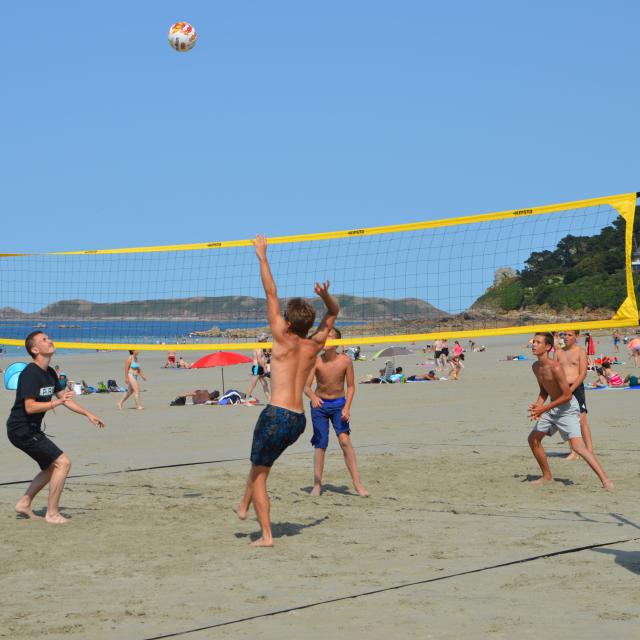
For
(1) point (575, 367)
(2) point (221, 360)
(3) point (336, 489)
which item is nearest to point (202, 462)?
(3) point (336, 489)

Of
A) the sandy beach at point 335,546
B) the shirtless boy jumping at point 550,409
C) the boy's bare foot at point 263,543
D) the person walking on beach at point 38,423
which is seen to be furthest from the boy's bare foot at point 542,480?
the person walking on beach at point 38,423

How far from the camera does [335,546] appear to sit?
606 cm

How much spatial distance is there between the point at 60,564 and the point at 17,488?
9.80 ft

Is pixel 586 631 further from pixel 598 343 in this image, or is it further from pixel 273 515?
pixel 598 343

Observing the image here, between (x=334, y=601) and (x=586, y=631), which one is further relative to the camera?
(x=334, y=601)

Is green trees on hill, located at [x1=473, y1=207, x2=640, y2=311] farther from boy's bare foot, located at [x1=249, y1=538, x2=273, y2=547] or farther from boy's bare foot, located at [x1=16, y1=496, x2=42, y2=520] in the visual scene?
boy's bare foot, located at [x1=16, y1=496, x2=42, y2=520]

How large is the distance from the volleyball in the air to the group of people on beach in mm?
6370

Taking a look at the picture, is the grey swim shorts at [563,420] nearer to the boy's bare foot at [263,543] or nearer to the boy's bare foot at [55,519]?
the boy's bare foot at [263,543]

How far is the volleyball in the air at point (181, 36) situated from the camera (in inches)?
522

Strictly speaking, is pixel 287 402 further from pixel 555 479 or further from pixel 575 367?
pixel 575 367

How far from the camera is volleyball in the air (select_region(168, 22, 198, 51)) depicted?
13.3 meters

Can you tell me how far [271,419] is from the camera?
6.07 m

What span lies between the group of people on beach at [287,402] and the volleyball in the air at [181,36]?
6.37 metres

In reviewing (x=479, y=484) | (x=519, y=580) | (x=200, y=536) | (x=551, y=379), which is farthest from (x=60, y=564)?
(x=551, y=379)
